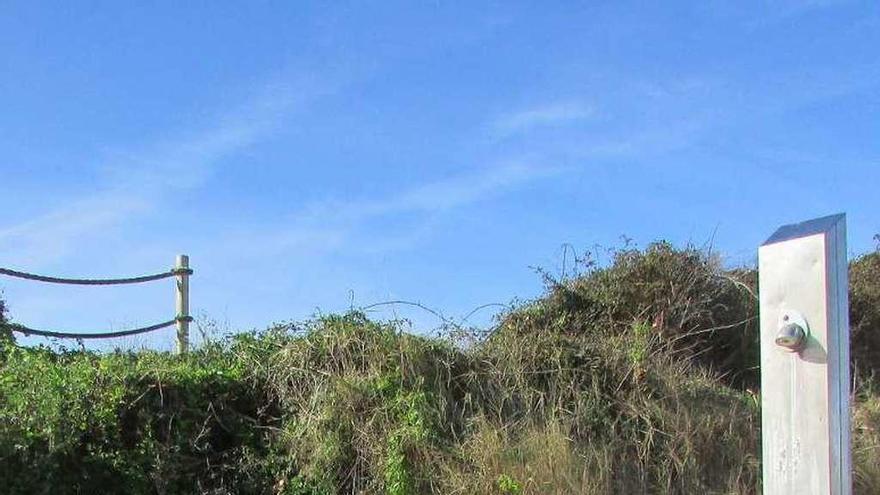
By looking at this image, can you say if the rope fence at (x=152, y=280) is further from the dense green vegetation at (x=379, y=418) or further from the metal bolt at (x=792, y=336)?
the metal bolt at (x=792, y=336)

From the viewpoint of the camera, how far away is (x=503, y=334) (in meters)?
10.3

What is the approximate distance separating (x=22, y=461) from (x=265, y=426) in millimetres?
2068

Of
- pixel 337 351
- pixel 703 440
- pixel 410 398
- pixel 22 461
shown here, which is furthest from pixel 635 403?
pixel 22 461

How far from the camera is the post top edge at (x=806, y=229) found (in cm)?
425

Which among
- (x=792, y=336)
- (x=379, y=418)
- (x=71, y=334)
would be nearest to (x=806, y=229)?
(x=792, y=336)

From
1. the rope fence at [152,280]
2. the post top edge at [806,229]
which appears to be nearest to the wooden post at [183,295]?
the rope fence at [152,280]

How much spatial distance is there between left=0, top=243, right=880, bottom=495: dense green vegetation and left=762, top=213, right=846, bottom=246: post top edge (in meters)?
4.25

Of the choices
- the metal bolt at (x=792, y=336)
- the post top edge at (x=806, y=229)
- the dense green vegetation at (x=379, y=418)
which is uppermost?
the post top edge at (x=806, y=229)

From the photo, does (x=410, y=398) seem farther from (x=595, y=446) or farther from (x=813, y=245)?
(x=813, y=245)

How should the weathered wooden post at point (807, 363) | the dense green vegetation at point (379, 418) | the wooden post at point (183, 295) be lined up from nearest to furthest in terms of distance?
the weathered wooden post at point (807, 363) → the dense green vegetation at point (379, 418) → the wooden post at point (183, 295)

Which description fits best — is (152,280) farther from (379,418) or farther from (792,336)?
(792,336)

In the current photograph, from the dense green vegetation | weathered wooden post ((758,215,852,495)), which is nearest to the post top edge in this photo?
weathered wooden post ((758,215,852,495))

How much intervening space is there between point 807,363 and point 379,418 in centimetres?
512

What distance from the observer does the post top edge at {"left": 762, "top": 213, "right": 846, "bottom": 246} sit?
4250mm
